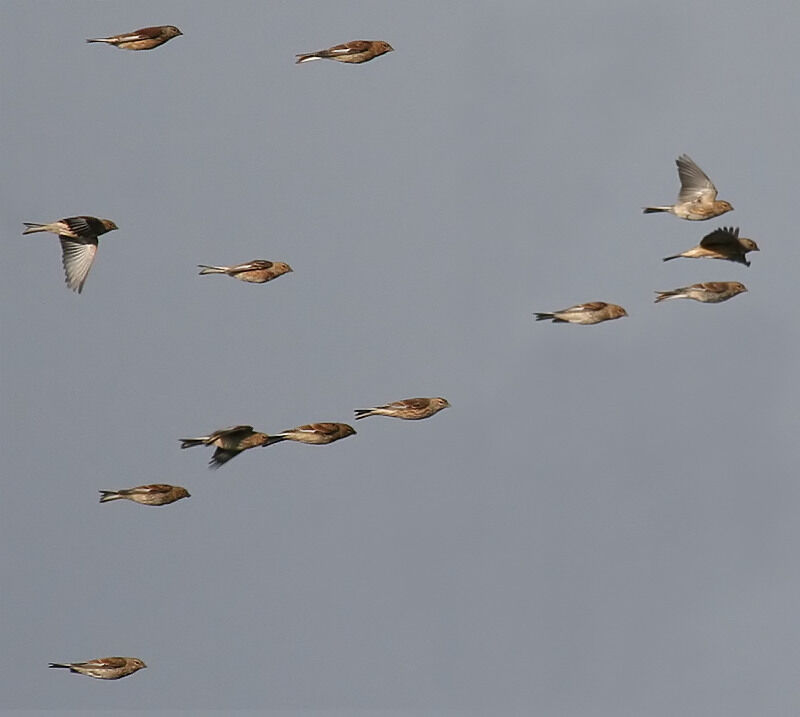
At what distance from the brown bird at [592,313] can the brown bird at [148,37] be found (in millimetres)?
9692

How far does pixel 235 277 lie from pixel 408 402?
427cm

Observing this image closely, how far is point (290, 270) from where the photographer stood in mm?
46938

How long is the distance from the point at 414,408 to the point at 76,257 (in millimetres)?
7488

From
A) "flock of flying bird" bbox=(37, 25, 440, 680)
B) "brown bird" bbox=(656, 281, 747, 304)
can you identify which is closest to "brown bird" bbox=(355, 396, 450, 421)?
"flock of flying bird" bbox=(37, 25, 440, 680)

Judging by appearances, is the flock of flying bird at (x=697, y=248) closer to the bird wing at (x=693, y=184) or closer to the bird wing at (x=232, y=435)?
the bird wing at (x=693, y=184)

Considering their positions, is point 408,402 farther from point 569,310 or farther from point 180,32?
point 180,32

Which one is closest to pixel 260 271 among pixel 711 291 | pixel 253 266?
pixel 253 266

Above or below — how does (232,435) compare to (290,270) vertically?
below

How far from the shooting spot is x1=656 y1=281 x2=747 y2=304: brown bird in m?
44.7

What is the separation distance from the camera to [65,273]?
46.7 metres

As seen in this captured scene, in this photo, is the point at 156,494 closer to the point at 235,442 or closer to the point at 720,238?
the point at 235,442

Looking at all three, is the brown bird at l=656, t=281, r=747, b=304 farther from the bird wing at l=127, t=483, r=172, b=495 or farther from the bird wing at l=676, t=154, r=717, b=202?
the bird wing at l=127, t=483, r=172, b=495

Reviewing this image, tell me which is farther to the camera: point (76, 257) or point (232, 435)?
point (76, 257)

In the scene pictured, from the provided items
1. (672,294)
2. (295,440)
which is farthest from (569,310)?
(295,440)
